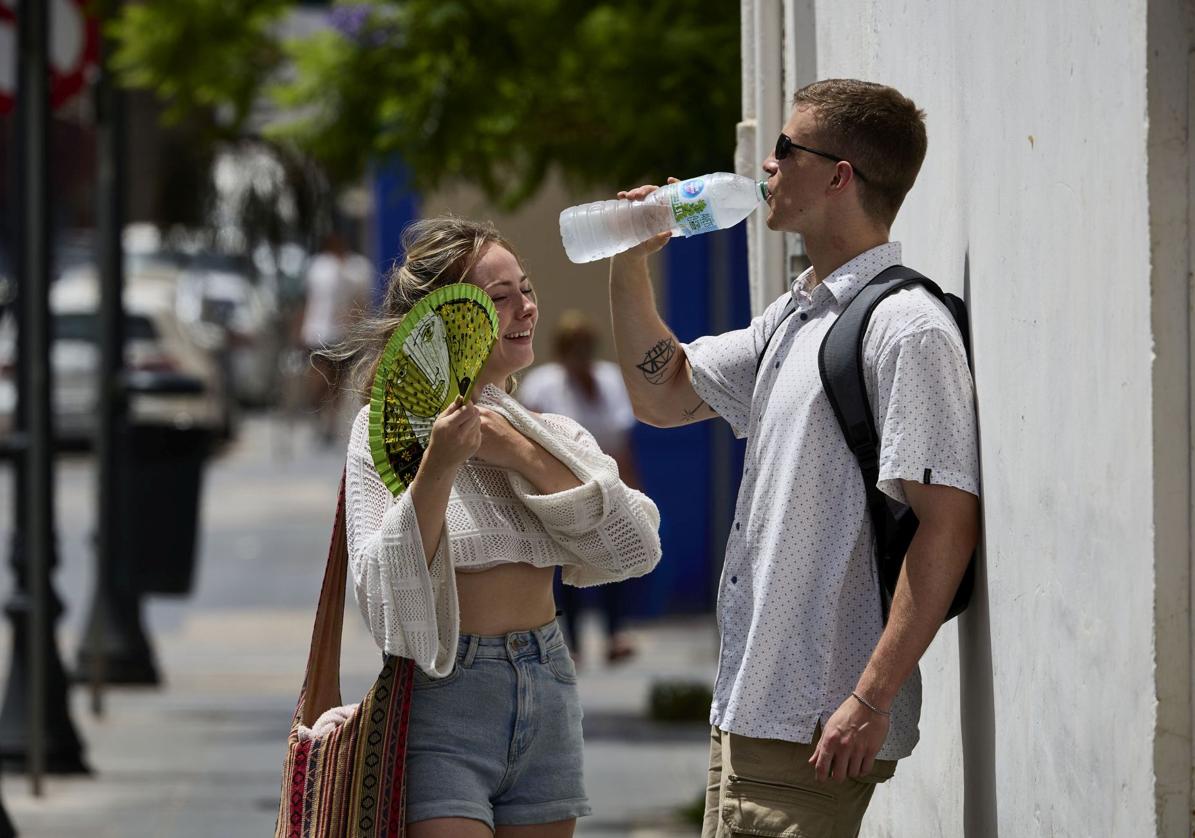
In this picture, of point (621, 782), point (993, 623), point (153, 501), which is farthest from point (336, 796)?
point (153, 501)

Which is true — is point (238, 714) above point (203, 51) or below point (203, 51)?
below

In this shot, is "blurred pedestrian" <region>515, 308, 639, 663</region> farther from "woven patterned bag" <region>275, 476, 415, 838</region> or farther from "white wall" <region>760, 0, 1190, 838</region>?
"woven patterned bag" <region>275, 476, 415, 838</region>

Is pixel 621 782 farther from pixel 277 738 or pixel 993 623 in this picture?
pixel 993 623

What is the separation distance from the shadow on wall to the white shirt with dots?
0.49 ft

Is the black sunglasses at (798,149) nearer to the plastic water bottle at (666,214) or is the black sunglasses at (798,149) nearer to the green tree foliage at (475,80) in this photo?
the plastic water bottle at (666,214)

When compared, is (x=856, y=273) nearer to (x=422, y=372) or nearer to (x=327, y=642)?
(x=422, y=372)

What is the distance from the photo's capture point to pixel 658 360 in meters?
3.80

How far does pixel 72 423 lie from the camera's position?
73.4 feet

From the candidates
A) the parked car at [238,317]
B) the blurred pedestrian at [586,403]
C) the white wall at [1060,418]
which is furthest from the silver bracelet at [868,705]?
the parked car at [238,317]

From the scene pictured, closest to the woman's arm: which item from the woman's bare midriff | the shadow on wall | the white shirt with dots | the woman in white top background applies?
the woman in white top background

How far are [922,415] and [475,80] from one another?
513 centimetres

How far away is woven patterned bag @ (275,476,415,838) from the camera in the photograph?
3.38 metres

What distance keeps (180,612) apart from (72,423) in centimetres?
995

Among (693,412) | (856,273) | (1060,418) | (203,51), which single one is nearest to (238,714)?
(203,51)
